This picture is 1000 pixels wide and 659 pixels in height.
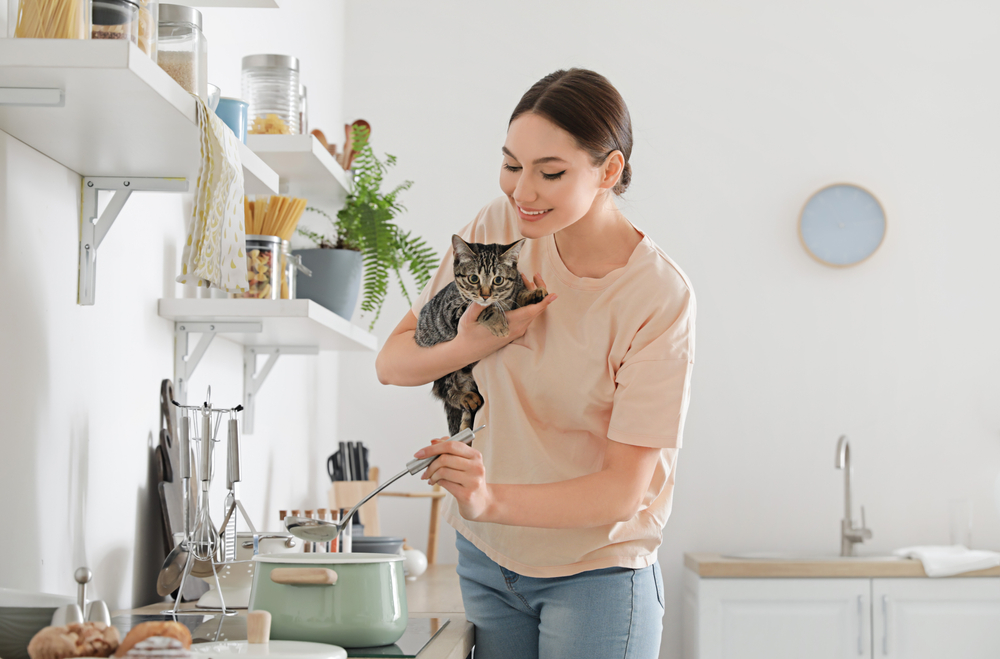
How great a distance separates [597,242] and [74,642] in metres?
0.82

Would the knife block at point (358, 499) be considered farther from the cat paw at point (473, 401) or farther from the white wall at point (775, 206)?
the cat paw at point (473, 401)

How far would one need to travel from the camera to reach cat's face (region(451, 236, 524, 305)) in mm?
1234

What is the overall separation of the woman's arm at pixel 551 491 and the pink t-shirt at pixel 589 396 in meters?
0.04

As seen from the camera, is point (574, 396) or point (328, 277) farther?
point (328, 277)

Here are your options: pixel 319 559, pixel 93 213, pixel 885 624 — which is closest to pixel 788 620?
pixel 885 624

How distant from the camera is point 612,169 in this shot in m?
1.20

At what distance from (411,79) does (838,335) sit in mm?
1828

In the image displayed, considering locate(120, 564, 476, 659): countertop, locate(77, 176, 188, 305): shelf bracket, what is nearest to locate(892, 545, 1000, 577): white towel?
locate(120, 564, 476, 659): countertop

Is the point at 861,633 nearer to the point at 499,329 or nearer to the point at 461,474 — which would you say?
the point at 499,329

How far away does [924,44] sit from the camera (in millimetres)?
3273

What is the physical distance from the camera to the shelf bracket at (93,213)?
1.30 metres

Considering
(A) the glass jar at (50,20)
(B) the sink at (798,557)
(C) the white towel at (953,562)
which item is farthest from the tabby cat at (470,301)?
(C) the white towel at (953,562)

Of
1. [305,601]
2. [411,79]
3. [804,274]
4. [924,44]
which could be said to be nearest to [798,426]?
[804,274]

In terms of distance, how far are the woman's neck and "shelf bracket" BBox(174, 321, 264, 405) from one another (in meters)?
0.71
